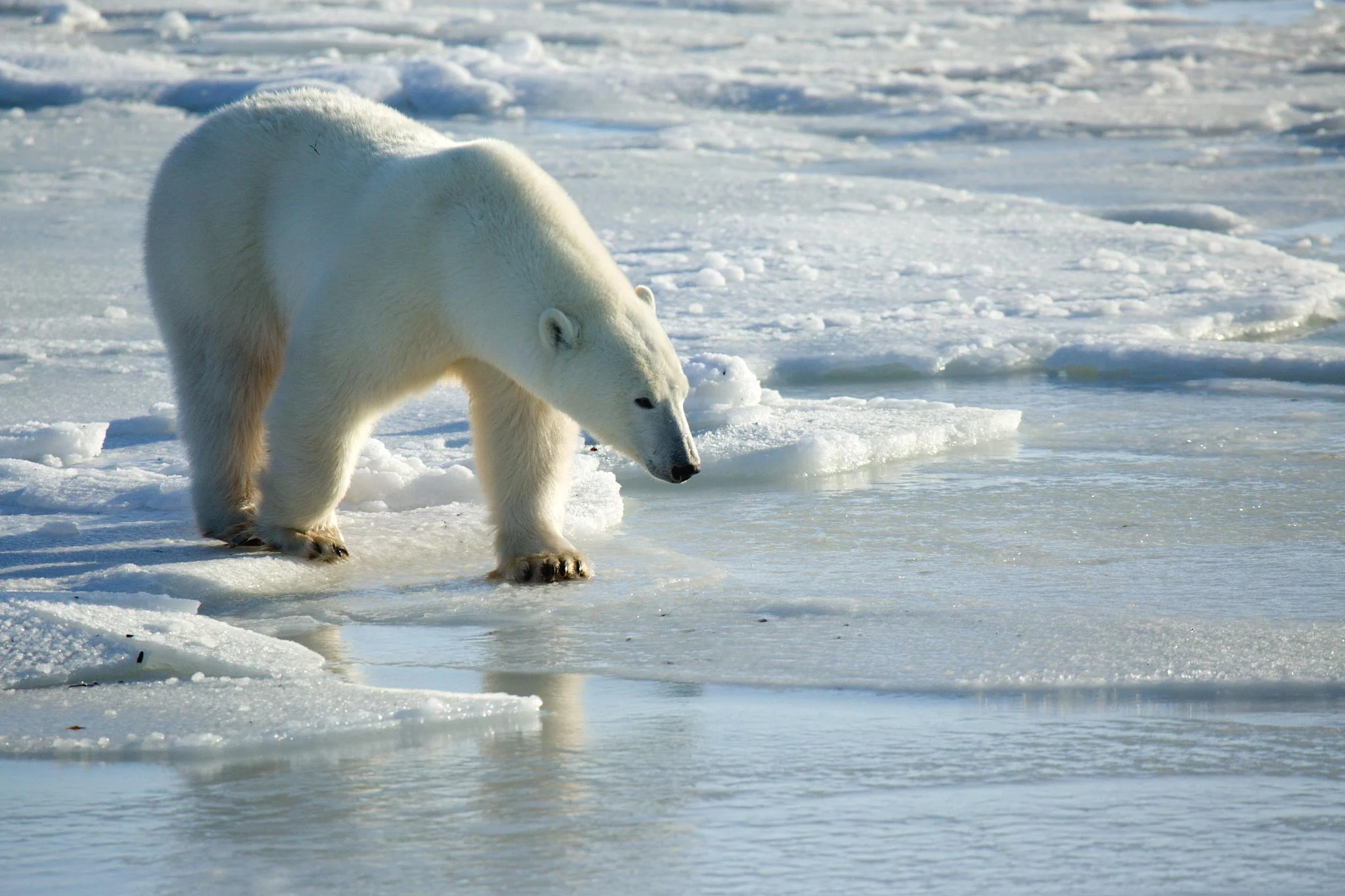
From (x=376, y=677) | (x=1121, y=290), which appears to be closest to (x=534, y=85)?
(x=1121, y=290)

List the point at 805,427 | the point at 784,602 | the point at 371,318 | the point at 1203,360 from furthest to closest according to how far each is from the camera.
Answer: the point at 1203,360
the point at 805,427
the point at 371,318
the point at 784,602

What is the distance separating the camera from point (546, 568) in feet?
12.6

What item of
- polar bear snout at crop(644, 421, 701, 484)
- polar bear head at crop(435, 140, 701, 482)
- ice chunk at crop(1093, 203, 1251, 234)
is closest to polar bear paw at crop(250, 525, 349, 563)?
polar bear head at crop(435, 140, 701, 482)

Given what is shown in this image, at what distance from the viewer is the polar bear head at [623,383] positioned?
3568mm

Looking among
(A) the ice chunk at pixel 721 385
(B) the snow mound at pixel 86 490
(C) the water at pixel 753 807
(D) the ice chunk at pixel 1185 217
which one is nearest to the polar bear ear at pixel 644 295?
(C) the water at pixel 753 807

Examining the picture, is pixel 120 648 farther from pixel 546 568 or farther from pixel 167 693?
pixel 546 568

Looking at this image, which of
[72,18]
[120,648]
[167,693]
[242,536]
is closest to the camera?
[167,693]

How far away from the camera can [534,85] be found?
16438 millimetres

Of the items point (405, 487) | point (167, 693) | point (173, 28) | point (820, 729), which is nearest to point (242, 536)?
point (405, 487)

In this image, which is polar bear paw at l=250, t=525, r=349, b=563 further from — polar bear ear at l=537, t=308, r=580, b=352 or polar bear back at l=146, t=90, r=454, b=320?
polar bear ear at l=537, t=308, r=580, b=352

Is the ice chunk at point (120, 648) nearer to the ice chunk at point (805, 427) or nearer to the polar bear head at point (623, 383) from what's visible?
the polar bear head at point (623, 383)

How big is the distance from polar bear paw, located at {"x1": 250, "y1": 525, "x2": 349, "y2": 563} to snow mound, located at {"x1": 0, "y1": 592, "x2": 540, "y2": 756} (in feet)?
2.61

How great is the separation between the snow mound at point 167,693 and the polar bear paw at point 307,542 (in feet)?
2.61

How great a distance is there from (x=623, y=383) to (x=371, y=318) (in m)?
0.64
